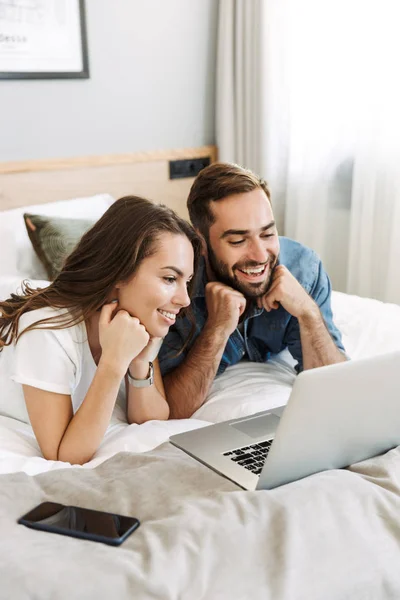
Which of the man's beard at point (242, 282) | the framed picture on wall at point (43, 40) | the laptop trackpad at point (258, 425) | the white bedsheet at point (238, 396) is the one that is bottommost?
the white bedsheet at point (238, 396)

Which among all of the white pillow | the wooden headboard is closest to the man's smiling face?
the white pillow

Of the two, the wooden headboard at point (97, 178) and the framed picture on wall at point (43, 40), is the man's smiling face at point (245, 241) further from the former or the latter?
the framed picture on wall at point (43, 40)

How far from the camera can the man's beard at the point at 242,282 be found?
1676 millimetres

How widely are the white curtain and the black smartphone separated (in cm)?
183

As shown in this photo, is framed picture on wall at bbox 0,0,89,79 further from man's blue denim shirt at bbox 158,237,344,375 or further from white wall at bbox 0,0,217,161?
man's blue denim shirt at bbox 158,237,344,375

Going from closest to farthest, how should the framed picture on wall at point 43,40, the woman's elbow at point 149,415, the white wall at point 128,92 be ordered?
1. the woman's elbow at point 149,415
2. the framed picture on wall at point 43,40
3. the white wall at point 128,92

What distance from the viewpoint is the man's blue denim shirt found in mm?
1713

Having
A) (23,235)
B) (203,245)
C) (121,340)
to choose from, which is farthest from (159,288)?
(23,235)

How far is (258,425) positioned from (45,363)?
0.43 metres

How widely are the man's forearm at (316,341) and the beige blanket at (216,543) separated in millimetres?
610

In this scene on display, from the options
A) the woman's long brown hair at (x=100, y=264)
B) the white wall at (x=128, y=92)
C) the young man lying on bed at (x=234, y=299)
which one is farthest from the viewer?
the white wall at (x=128, y=92)

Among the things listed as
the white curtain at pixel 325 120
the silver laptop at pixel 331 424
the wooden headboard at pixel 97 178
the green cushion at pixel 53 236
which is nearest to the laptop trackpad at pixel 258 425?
the silver laptop at pixel 331 424

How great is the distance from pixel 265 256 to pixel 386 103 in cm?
116

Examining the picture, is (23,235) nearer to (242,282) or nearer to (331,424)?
(242,282)
